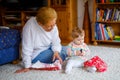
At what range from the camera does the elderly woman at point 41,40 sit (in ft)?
6.78

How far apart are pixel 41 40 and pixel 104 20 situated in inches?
60.9

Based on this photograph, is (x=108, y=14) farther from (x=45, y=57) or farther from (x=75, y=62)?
(x=45, y=57)

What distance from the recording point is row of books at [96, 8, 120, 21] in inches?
132

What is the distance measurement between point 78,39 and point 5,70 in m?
0.83

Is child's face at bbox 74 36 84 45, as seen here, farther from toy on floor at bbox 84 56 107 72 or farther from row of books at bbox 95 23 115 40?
row of books at bbox 95 23 115 40

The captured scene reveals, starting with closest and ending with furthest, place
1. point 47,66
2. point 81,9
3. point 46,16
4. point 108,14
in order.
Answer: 1. point 46,16
2. point 47,66
3. point 108,14
4. point 81,9

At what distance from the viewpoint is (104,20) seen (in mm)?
3436

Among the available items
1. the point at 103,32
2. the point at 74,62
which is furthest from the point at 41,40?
the point at 103,32

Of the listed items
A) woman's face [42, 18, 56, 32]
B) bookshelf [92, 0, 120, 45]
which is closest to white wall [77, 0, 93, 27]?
bookshelf [92, 0, 120, 45]

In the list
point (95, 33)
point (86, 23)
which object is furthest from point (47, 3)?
point (95, 33)

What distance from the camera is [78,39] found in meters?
2.21

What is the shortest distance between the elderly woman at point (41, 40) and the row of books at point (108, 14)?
1.35 m

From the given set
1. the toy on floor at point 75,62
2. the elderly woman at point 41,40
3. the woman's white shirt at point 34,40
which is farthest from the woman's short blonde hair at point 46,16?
the toy on floor at point 75,62

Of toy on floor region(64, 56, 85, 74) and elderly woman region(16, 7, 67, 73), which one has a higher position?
elderly woman region(16, 7, 67, 73)
